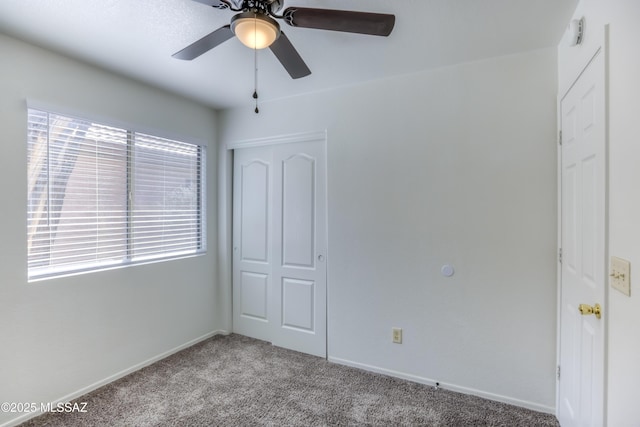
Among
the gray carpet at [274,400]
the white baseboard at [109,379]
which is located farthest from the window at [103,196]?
the gray carpet at [274,400]

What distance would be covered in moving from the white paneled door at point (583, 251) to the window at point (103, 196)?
10.3ft

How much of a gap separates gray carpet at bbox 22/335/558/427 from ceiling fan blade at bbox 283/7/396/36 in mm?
2289

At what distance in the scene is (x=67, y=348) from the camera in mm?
2230

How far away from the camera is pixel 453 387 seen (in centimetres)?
236

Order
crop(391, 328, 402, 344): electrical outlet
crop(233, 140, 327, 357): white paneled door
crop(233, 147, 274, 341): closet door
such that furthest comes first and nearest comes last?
crop(233, 147, 274, 341): closet door → crop(233, 140, 327, 357): white paneled door → crop(391, 328, 402, 344): electrical outlet

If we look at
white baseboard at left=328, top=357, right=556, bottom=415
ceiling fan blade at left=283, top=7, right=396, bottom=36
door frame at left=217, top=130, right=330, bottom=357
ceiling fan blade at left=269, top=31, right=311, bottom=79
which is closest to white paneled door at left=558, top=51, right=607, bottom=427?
white baseboard at left=328, top=357, right=556, bottom=415

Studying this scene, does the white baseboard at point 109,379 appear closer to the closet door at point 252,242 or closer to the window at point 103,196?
the closet door at point 252,242

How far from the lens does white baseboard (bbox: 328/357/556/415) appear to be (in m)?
2.11

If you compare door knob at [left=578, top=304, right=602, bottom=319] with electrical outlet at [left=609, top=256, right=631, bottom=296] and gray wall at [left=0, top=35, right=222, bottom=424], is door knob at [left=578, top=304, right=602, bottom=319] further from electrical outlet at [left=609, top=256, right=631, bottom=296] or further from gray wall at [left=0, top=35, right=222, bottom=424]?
gray wall at [left=0, top=35, right=222, bottom=424]

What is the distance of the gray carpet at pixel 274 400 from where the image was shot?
6.63 feet

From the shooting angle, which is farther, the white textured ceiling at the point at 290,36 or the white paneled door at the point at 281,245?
the white paneled door at the point at 281,245

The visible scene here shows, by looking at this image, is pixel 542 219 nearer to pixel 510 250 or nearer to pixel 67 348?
pixel 510 250

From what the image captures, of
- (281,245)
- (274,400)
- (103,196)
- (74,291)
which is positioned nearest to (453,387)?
(274,400)

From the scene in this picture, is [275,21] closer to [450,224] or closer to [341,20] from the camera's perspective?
[341,20]
